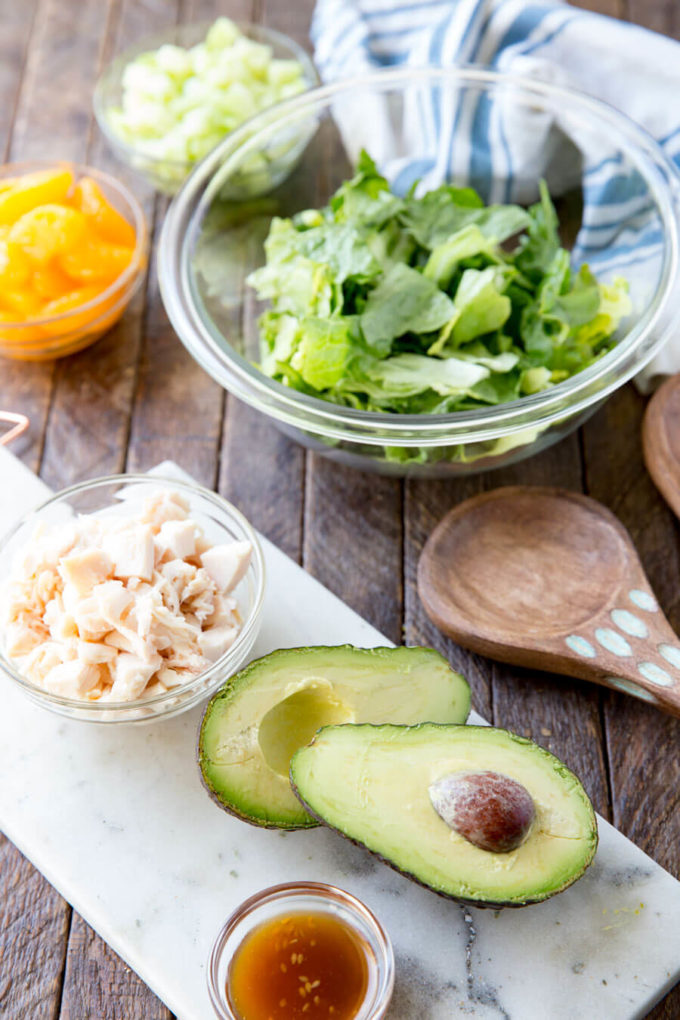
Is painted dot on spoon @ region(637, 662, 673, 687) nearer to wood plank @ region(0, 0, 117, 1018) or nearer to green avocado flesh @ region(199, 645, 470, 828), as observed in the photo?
green avocado flesh @ region(199, 645, 470, 828)

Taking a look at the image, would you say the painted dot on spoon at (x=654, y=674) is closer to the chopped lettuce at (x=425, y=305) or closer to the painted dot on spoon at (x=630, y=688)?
the painted dot on spoon at (x=630, y=688)

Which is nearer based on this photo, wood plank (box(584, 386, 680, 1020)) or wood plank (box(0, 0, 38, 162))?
wood plank (box(584, 386, 680, 1020))

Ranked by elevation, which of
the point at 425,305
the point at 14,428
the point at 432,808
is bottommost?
the point at 14,428

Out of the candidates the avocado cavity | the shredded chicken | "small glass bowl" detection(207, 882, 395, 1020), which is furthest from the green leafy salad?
"small glass bowl" detection(207, 882, 395, 1020)

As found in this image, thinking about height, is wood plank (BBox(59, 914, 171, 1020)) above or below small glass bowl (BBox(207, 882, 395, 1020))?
below

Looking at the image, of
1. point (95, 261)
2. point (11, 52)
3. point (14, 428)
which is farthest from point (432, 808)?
point (11, 52)

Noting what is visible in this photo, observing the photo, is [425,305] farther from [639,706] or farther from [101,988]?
[101,988]

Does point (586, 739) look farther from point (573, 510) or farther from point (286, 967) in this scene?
point (286, 967)
